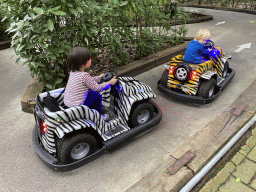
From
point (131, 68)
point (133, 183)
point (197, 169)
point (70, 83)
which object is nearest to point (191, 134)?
point (197, 169)

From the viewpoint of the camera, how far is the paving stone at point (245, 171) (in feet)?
8.83

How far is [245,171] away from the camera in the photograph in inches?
110

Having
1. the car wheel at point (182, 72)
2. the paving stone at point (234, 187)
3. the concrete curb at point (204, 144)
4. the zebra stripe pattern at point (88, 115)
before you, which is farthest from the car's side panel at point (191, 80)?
the paving stone at point (234, 187)

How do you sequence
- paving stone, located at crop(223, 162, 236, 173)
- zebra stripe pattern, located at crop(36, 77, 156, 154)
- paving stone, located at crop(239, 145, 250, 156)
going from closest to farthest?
zebra stripe pattern, located at crop(36, 77, 156, 154)
paving stone, located at crop(223, 162, 236, 173)
paving stone, located at crop(239, 145, 250, 156)

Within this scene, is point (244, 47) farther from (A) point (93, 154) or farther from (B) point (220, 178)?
(A) point (93, 154)

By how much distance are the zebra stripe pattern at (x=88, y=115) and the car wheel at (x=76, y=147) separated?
126 millimetres

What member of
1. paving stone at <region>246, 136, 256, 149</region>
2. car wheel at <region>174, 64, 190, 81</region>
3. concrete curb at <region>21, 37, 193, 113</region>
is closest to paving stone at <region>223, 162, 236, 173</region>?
paving stone at <region>246, 136, 256, 149</region>

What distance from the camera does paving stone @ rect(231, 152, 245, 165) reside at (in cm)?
292

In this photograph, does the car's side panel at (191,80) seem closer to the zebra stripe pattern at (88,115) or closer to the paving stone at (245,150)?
the zebra stripe pattern at (88,115)

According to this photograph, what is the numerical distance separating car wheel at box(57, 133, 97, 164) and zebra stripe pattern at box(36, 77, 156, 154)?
0.41ft

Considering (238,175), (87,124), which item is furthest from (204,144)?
(87,124)

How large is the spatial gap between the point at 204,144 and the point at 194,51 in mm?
1761

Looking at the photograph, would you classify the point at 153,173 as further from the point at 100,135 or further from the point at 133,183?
the point at 100,135

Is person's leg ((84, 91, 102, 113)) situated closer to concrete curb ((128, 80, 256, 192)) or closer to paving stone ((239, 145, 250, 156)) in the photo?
concrete curb ((128, 80, 256, 192))
